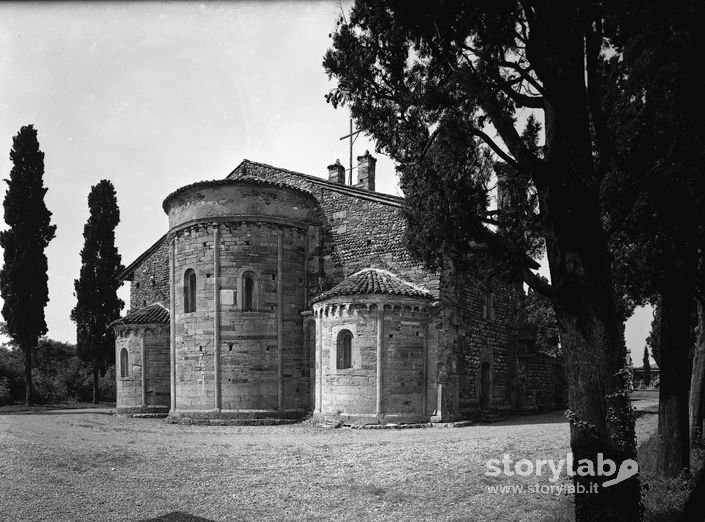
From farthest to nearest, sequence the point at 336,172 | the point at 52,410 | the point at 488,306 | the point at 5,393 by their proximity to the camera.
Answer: the point at 5,393 → the point at 52,410 → the point at 336,172 → the point at 488,306

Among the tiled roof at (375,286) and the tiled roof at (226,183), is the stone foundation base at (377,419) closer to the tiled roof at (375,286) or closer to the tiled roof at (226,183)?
the tiled roof at (375,286)

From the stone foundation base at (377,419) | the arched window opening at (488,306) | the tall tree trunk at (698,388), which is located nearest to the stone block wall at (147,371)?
the stone foundation base at (377,419)

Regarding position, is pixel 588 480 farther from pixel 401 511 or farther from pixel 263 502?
pixel 263 502

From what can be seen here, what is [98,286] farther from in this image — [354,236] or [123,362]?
[354,236]

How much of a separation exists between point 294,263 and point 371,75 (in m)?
14.0

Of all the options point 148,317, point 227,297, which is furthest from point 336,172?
point 148,317

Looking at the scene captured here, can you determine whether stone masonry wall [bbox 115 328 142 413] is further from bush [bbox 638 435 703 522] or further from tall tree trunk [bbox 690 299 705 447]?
tall tree trunk [bbox 690 299 705 447]

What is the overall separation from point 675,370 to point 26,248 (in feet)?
103

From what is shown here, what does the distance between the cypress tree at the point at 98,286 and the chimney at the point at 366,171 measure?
17.5 metres

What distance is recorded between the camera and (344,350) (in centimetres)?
1877

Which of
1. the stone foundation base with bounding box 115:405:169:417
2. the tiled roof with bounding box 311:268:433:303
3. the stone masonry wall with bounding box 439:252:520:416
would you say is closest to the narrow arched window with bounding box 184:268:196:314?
the tiled roof with bounding box 311:268:433:303

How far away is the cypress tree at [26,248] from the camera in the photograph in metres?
30.3

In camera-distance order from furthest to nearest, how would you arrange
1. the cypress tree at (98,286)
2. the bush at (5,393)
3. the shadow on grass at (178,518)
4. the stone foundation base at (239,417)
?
the cypress tree at (98,286), the bush at (5,393), the stone foundation base at (239,417), the shadow on grass at (178,518)

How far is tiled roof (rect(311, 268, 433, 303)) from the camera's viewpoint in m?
18.3
